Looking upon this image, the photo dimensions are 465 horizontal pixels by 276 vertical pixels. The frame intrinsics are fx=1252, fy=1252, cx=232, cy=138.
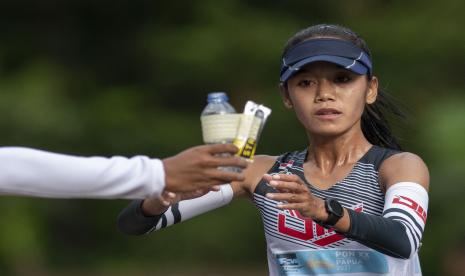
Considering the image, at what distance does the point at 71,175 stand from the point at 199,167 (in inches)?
14.3

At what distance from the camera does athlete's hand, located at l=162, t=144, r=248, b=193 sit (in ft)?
11.7

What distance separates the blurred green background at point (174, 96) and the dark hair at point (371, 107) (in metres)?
5.79

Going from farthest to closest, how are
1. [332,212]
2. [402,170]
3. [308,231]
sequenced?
[308,231], [402,170], [332,212]

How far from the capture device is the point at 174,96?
12078 millimetres

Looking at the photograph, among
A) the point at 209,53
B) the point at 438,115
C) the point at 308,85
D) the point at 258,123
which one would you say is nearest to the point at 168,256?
the point at 209,53

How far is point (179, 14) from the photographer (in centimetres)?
1234

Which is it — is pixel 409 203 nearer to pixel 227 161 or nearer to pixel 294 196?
pixel 294 196

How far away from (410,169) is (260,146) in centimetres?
707

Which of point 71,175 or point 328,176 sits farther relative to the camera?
point 328,176

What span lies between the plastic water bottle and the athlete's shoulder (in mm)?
789

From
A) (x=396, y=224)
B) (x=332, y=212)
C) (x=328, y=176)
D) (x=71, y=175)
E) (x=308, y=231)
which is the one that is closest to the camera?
(x=71, y=175)

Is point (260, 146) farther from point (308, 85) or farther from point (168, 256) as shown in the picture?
point (308, 85)

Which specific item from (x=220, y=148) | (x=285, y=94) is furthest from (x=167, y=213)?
(x=220, y=148)

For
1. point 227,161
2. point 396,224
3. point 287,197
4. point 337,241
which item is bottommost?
point 337,241
